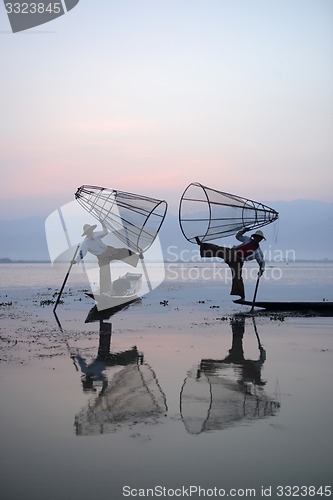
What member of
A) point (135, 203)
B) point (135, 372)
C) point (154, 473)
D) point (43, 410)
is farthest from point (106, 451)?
point (135, 203)

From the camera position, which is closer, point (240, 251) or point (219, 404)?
point (219, 404)

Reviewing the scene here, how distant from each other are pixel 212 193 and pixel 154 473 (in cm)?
1460

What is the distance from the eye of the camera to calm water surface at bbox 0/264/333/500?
5809mm

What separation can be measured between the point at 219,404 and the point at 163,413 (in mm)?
945

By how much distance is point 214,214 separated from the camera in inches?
771

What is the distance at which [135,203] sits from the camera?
2142 centimetres

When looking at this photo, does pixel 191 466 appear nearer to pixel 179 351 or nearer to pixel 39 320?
pixel 179 351

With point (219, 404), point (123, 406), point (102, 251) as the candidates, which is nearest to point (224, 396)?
point (219, 404)

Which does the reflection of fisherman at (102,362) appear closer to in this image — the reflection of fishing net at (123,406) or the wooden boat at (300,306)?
the reflection of fishing net at (123,406)

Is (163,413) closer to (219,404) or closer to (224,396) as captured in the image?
(219,404)

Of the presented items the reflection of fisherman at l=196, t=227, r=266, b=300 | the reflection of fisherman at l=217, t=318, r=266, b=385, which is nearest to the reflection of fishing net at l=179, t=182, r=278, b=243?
the reflection of fisherman at l=196, t=227, r=266, b=300

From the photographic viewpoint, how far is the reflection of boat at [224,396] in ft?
25.3

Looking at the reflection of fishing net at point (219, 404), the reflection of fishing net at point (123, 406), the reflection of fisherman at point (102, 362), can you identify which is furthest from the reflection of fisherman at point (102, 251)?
the reflection of fishing net at point (219, 404)

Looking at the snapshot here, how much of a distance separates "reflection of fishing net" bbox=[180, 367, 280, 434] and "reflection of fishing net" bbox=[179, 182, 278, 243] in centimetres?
1001
